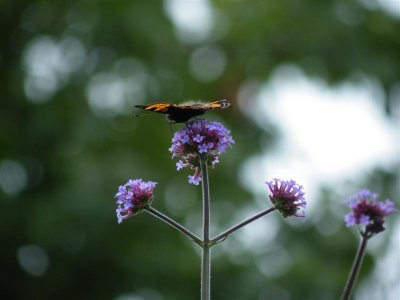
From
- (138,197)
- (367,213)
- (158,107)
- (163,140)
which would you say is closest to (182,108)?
(158,107)

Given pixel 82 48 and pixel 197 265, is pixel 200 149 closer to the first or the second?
pixel 197 265

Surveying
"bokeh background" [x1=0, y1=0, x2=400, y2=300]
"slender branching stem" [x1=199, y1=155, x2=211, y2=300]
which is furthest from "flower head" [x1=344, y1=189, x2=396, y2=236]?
"bokeh background" [x1=0, y1=0, x2=400, y2=300]

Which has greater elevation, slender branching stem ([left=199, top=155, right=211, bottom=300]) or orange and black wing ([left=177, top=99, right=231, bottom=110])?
orange and black wing ([left=177, top=99, right=231, bottom=110])

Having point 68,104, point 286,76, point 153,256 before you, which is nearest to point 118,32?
point 68,104

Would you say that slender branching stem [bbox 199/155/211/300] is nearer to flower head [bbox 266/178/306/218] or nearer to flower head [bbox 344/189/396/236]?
flower head [bbox 266/178/306/218]

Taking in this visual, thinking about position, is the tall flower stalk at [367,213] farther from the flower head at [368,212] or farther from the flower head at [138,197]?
the flower head at [138,197]

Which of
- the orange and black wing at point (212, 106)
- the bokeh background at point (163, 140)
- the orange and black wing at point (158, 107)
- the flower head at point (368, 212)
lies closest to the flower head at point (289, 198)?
the flower head at point (368, 212)

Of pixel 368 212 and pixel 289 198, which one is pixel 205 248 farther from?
pixel 368 212
